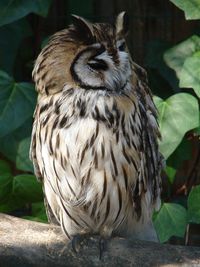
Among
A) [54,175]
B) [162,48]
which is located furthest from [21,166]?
[162,48]

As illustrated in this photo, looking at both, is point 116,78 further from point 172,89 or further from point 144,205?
point 172,89

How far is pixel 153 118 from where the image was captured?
292 cm

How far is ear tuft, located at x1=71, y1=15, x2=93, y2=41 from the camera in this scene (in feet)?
8.62

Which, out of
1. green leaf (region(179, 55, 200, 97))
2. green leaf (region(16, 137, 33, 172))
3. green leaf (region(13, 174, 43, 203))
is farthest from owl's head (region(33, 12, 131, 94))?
green leaf (region(13, 174, 43, 203))

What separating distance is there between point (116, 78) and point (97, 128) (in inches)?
7.1

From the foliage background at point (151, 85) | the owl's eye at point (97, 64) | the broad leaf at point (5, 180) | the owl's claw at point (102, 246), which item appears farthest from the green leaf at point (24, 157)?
the owl's eye at point (97, 64)

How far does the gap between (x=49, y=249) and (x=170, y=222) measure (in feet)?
A: 2.67

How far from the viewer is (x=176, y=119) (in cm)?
329

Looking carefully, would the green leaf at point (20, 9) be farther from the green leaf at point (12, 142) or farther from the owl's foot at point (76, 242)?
the owl's foot at point (76, 242)

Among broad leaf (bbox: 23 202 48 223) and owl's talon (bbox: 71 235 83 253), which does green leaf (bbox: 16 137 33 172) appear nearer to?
broad leaf (bbox: 23 202 48 223)

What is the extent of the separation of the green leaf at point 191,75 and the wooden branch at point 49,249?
0.79 meters

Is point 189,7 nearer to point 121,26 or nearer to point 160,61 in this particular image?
point 160,61

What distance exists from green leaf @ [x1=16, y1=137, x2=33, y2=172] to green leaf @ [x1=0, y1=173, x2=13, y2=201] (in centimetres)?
11

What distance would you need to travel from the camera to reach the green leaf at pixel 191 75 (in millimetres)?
3262
